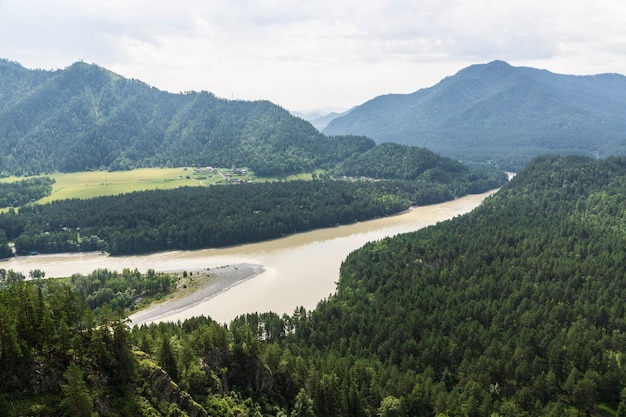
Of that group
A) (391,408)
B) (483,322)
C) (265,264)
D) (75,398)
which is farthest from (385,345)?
(265,264)

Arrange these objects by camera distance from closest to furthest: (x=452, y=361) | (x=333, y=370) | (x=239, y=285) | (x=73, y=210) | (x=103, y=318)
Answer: (x=103, y=318) → (x=333, y=370) → (x=452, y=361) → (x=239, y=285) → (x=73, y=210)

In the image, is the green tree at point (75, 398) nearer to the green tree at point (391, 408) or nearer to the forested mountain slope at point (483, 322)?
the forested mountain slope at point (483, 322)

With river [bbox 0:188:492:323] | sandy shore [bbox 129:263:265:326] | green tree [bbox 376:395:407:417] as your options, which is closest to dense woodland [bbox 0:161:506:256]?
river [bbox 0:188:492:323]

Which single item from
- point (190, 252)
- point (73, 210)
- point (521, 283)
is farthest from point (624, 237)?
point (73, 210)

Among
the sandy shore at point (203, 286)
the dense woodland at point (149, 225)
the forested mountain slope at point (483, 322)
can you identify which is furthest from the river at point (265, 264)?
the forested mountain slope at point (483, 322)

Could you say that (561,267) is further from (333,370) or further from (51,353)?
(51,353)

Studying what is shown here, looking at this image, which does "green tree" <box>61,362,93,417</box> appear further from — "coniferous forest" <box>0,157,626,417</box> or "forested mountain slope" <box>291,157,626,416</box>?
"forested mountain slope" <box>291,157,626,416</box>
